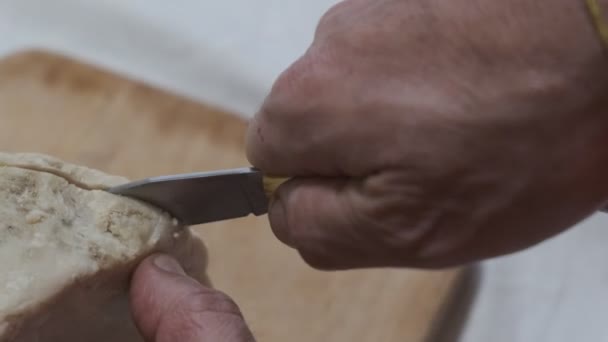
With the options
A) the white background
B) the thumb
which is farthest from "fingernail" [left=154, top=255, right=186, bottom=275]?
the white background

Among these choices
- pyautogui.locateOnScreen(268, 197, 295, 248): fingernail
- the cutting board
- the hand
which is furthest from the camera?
the cutting board

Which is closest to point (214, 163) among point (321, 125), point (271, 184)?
point (271, 184)

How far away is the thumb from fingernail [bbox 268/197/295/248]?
131 mm

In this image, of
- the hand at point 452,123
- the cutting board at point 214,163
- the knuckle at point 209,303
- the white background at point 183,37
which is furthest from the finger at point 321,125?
the white background at point 183,37

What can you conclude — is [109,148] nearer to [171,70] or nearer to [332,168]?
[171,70]

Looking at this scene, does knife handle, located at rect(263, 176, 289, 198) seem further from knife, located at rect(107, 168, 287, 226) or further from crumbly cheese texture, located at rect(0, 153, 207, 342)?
crumbly cheese texture, located at rect(0, 153, 207, 342)

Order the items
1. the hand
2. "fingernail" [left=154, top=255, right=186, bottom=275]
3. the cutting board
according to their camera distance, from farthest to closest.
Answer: the cutting board < "fingernail" [left=154, top=255, right=186, bottom=275] < the hand

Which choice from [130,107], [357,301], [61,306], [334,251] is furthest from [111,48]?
[334,251]

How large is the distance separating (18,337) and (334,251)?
0.35m

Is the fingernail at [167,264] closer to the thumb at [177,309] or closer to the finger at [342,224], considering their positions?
the thumb at [177,309]

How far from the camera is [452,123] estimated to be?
2.18 feet

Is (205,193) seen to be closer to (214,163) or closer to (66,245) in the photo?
(66,245)

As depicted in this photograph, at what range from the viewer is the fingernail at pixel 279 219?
2.71 feet

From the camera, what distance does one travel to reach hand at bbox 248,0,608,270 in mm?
666
